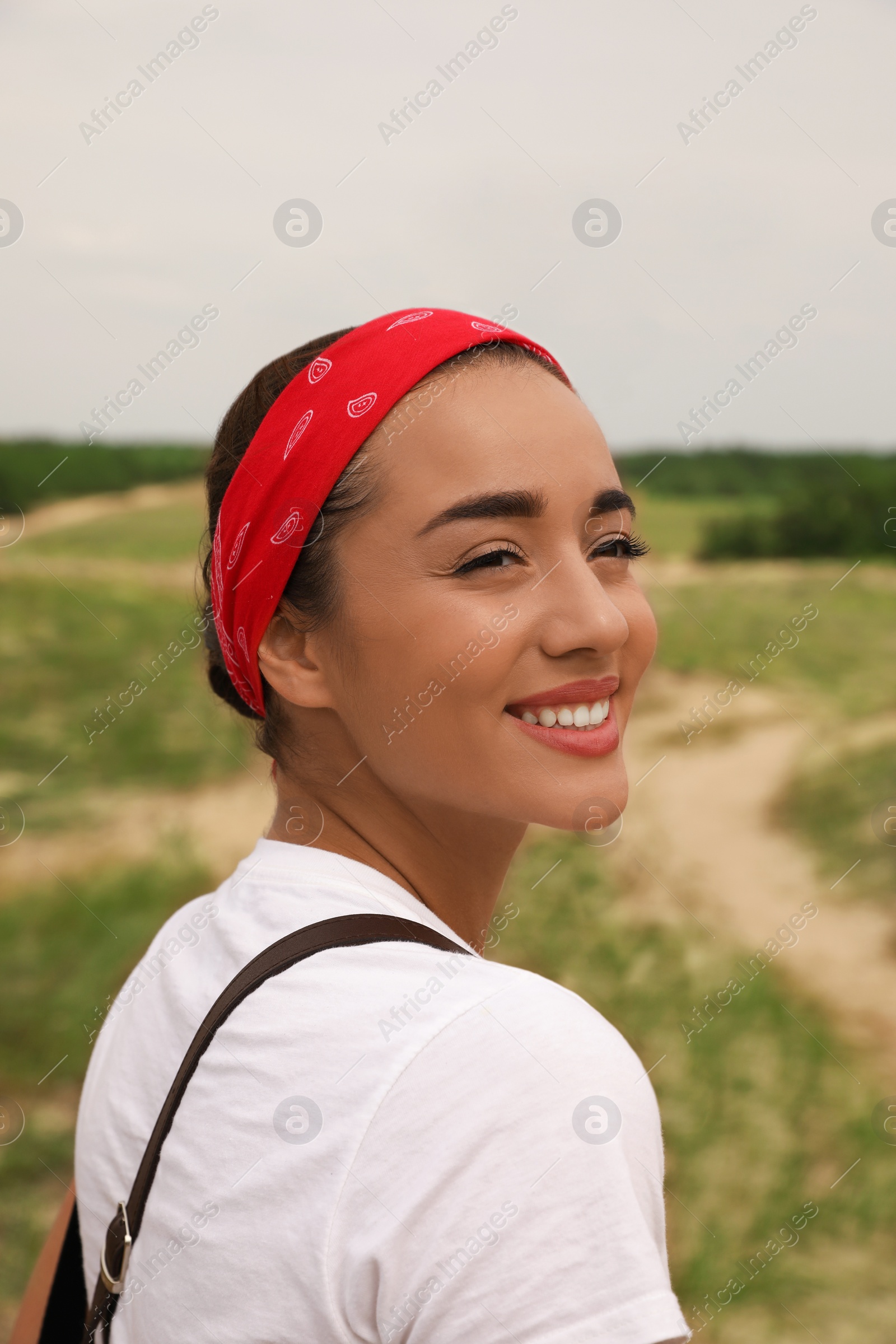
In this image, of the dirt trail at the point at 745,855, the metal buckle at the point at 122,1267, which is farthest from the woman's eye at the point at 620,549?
the dirt trail at the point at 745,855

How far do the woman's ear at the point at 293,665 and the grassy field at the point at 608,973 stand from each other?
855mm

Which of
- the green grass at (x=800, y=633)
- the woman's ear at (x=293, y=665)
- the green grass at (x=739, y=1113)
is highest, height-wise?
the woman's ear at (x=293, y=665)

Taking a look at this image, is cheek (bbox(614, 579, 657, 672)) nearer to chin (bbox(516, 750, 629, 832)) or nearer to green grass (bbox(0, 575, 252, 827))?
chin (bbox(516, 750, 629, 832))

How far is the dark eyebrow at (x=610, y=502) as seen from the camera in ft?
4.72

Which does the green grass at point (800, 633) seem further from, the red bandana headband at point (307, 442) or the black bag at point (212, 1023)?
the black bag at point (212, 1023)

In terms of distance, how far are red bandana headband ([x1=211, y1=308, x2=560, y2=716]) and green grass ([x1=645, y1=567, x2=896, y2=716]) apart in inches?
452

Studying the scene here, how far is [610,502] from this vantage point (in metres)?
1.47

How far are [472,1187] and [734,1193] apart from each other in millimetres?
4136

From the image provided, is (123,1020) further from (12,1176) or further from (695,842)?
(695,842)

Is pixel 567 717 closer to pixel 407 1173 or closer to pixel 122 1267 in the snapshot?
pixel 407 1173

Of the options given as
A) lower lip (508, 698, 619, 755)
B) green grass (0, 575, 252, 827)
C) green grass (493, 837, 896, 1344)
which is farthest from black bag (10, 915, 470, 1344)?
green grass (0, 575, 252, 827)

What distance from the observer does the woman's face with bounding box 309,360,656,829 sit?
1341 millimetres

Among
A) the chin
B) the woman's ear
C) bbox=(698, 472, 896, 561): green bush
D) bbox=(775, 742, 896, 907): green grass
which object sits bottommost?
bbox=(698, 472, 896, 561): green bush

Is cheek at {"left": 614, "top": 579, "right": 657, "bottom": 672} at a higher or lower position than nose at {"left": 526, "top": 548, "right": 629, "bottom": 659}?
lower
